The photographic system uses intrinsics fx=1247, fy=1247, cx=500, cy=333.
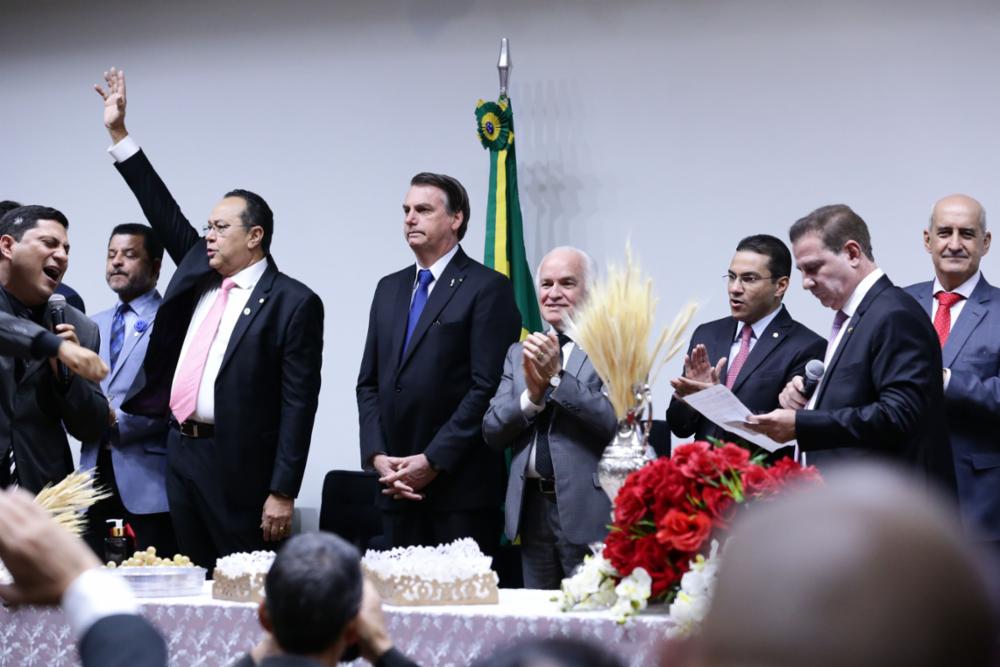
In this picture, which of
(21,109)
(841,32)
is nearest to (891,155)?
(841,32)

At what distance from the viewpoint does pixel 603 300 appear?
298 cm

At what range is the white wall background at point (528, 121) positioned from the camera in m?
5.28

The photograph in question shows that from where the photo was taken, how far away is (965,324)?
13.4 ft

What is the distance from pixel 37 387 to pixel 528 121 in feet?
8.80

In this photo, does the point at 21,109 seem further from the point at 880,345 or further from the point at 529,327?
the point at 880,345

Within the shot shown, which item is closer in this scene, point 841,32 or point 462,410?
point 462,410

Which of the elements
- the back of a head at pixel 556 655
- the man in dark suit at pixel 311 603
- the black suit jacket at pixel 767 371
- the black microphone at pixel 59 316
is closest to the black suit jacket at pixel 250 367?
the black microphone at pixel 59 316

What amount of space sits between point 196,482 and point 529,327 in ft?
5.40

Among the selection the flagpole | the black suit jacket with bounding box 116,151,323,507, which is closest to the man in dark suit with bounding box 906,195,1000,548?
the flagpole

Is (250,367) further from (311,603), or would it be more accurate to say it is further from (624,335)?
(311,603)

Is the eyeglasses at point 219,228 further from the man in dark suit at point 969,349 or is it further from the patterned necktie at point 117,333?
the man in dark suit at point 969,349

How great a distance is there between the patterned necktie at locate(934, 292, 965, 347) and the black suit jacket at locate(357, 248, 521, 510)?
1.43m

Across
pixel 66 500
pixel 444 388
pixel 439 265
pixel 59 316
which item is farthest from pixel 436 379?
pixel 66 500

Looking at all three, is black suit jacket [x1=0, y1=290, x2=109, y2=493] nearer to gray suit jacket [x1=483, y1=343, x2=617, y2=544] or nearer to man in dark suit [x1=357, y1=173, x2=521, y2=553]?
man in dark suit [x1=357, y1=173, x2=521, y2=553]
